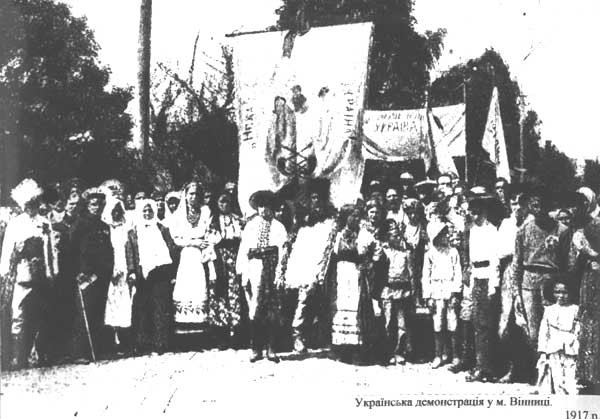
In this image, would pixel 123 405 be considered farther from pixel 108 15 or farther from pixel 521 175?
pixel 521 175

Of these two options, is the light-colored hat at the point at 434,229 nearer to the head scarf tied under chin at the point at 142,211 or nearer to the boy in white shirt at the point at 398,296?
the boy in white shirt at the point at 398,296

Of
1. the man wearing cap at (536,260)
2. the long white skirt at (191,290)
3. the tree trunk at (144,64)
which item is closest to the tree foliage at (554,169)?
the man wearing cap at (536,260)

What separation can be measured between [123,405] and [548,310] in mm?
3603

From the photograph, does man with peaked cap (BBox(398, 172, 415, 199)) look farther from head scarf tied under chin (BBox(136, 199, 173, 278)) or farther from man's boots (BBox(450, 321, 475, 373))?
head scarf tied under chin (BBox(136, 199, 173, 278))

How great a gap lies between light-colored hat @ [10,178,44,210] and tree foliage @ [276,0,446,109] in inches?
105

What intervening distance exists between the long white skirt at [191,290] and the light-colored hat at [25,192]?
1391 millimetres

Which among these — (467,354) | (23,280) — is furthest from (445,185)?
(23,280)

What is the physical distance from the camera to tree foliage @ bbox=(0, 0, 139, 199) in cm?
680

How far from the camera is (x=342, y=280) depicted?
6.48 meters

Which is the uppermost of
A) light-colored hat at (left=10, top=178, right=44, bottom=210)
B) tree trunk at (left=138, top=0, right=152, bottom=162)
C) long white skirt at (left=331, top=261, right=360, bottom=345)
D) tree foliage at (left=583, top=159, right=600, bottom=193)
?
tree trunk at (left=138, top=0, right=152, bottom=162)

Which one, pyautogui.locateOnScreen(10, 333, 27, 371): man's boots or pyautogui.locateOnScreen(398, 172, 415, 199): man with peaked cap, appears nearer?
pyautogui.locateOnScreen(10, 333, 27, 371): man's boots

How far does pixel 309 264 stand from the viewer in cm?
662

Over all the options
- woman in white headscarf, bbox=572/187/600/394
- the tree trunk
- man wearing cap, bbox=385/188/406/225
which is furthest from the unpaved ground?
the tree trunk

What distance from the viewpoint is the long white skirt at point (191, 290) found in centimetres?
681
